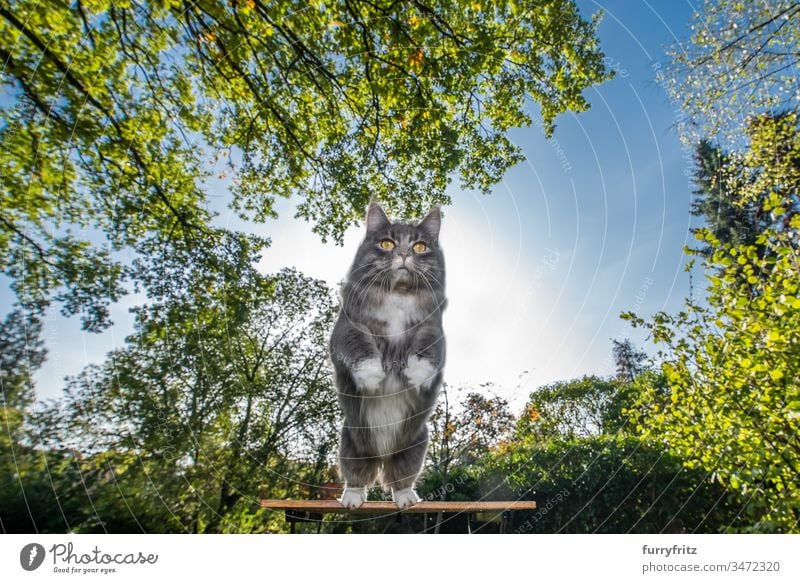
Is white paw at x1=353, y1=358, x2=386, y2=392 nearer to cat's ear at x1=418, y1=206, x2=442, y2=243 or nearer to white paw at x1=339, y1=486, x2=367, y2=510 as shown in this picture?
white paw at x1=339, y1=486, x2=367, y2=510

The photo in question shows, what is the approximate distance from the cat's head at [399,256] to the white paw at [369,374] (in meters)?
0.50

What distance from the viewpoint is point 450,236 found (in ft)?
7.70

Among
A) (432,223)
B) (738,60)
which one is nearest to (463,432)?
(432,223)

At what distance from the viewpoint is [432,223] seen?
2.26 metres

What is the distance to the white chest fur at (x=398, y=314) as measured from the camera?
6.81 ft

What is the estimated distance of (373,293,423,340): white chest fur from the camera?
81.7 inches

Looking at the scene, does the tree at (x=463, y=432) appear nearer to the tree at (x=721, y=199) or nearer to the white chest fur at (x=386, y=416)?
the white chest fur at (x=386, y=416)
